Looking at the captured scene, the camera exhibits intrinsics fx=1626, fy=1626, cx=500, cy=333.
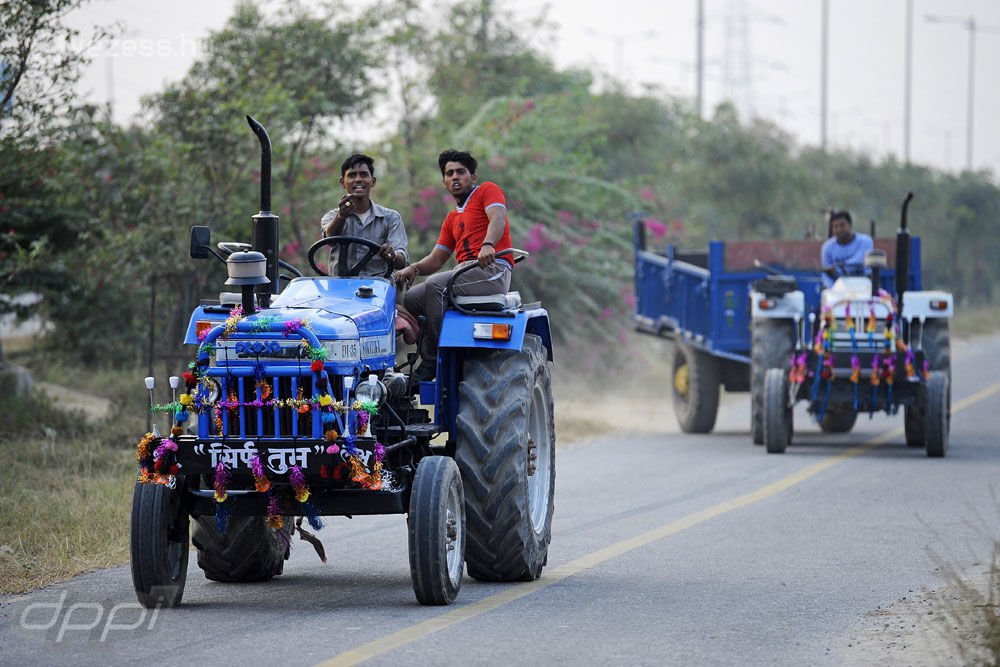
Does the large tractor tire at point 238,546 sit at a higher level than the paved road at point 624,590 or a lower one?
higher

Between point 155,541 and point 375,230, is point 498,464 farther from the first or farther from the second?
point 155,541

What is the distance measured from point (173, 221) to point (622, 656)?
12321 millimetres

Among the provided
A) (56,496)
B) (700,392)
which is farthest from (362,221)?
(700,392)

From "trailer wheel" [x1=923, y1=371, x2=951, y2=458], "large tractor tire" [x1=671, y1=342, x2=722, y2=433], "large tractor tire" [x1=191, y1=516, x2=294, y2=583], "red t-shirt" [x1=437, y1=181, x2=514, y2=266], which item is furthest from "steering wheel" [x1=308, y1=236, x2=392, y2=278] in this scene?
"large tractor tire" [x1=671, y1=342, x2=722, y2=433]

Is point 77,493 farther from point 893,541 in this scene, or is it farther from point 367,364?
point 893,541

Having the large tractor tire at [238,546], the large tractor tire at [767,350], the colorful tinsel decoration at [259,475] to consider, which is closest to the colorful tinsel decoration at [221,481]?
the colorful tinsel decoration at [259,475]

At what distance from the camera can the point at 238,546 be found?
912 centimetres

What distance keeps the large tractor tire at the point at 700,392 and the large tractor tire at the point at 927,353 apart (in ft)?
9.48

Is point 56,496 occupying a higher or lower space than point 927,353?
lower

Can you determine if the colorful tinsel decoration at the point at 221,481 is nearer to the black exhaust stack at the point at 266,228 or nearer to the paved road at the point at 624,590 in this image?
the paved road at the point at 624,590

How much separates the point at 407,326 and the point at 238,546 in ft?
5.13

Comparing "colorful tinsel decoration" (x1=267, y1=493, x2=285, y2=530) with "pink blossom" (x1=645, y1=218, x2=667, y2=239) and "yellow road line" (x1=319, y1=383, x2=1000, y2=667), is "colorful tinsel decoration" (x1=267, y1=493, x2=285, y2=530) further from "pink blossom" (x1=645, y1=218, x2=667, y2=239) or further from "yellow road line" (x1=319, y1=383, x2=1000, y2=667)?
"pink blossom" (x1=645, y1=218, x2=667, y2=239)

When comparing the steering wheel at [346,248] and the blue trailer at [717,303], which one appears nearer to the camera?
the steering wheel at [346,248]

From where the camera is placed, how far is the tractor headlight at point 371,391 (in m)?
8.26
